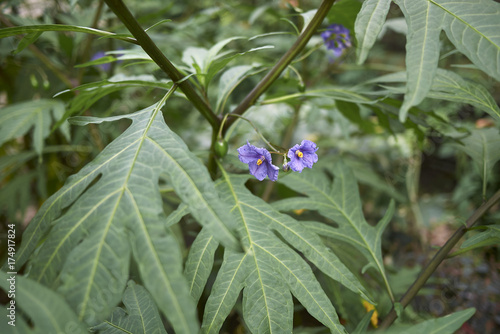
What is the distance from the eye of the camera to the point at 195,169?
1.60ft

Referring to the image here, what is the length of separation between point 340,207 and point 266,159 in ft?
0.87

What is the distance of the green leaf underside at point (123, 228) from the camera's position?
0.38 m

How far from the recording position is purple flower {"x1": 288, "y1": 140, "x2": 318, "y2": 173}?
68 centimetres

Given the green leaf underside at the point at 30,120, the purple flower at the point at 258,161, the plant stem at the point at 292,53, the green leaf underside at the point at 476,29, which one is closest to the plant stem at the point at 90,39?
the green leaf underside at the point at 30,120

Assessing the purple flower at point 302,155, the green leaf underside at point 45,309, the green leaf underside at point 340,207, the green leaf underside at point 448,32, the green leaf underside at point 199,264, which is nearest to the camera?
the green leaf underside at point 45,309

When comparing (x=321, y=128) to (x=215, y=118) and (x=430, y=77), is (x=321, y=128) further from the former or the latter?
(x=430, y=77)

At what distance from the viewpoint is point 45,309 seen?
0.36m

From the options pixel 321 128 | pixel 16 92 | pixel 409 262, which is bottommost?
pixel 409 262

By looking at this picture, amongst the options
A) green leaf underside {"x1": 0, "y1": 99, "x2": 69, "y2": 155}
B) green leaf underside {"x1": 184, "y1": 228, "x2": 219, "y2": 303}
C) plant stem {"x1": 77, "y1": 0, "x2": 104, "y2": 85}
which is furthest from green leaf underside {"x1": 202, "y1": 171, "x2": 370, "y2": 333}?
plant stem {"x1": 77, "y1": 0, "x2": 104, "y2": 85}

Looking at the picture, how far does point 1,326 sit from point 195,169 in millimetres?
287

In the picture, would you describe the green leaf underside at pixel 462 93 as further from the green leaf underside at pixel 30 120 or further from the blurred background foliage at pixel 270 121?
the green leaf underside at pixel 30 120

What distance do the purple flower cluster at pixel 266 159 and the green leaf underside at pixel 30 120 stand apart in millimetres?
615

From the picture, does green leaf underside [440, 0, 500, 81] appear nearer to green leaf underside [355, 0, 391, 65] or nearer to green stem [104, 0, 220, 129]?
green leaf underside [355, 0, 391, 65]

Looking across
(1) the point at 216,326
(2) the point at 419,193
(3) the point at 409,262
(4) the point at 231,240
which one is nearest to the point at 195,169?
(4) the point at 231,240
